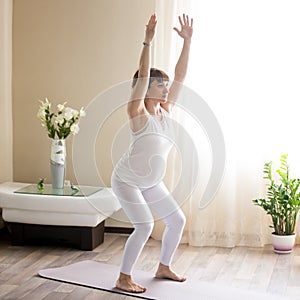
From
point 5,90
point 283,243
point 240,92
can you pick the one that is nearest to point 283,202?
point 283,243

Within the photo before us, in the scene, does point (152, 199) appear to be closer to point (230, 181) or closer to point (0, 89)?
point (230, 181)

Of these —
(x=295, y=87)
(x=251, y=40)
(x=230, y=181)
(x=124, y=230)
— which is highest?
(x=251, y=40)

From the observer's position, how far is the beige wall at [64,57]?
5516mm

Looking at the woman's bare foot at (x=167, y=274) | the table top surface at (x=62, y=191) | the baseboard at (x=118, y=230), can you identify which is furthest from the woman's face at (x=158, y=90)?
the baseboard at (x=118, y=230)

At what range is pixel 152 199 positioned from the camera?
4117 millimetres

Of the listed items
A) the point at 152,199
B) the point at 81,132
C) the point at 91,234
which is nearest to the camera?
the point at 152,199

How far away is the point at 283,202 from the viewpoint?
504 centimetres

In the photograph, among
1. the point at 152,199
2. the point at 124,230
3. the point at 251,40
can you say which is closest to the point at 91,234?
the point at 124,230

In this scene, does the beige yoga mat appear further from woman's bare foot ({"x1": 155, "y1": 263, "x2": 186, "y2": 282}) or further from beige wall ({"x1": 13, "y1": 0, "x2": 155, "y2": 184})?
beige wall ({"x1": 13, "y1": 0, "x2": 155, "y2": 184})

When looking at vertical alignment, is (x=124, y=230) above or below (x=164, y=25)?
below

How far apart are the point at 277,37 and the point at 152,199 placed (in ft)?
5.93

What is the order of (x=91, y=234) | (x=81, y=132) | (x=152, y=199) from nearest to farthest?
(x=152, y=199) < (x=91, y=234) < (x=81, y=132)

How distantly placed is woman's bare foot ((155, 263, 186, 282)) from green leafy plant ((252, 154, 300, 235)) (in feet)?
3.58

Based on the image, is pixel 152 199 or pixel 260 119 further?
pixel 260 119
